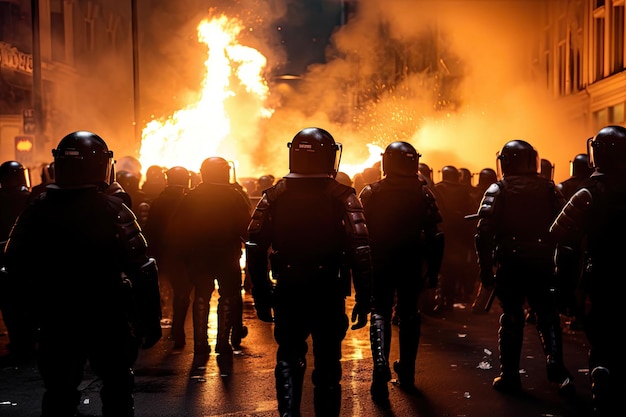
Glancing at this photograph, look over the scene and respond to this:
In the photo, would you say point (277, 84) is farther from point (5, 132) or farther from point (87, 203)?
point (87, 203)

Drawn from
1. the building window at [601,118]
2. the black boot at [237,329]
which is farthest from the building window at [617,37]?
the black boot at [237,329]

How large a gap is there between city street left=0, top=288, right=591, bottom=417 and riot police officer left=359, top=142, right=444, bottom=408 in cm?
46

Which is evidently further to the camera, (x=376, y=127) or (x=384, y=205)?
(x=376, y=127)

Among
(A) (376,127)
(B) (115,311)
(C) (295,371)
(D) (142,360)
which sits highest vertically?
(A) (376,127)

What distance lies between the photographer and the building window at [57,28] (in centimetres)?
3347

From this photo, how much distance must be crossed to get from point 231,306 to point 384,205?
2.33m

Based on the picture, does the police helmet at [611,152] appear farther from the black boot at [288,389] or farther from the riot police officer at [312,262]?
the black boot at [288,389]

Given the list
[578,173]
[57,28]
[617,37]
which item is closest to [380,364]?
[578,173]

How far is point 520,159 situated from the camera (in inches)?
262

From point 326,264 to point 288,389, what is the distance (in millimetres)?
779

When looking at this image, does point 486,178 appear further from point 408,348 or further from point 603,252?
point 603,252

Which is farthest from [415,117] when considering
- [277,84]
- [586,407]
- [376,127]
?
[586,407]

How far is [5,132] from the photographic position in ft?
95.0

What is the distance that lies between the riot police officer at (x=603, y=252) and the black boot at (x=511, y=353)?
141cm
